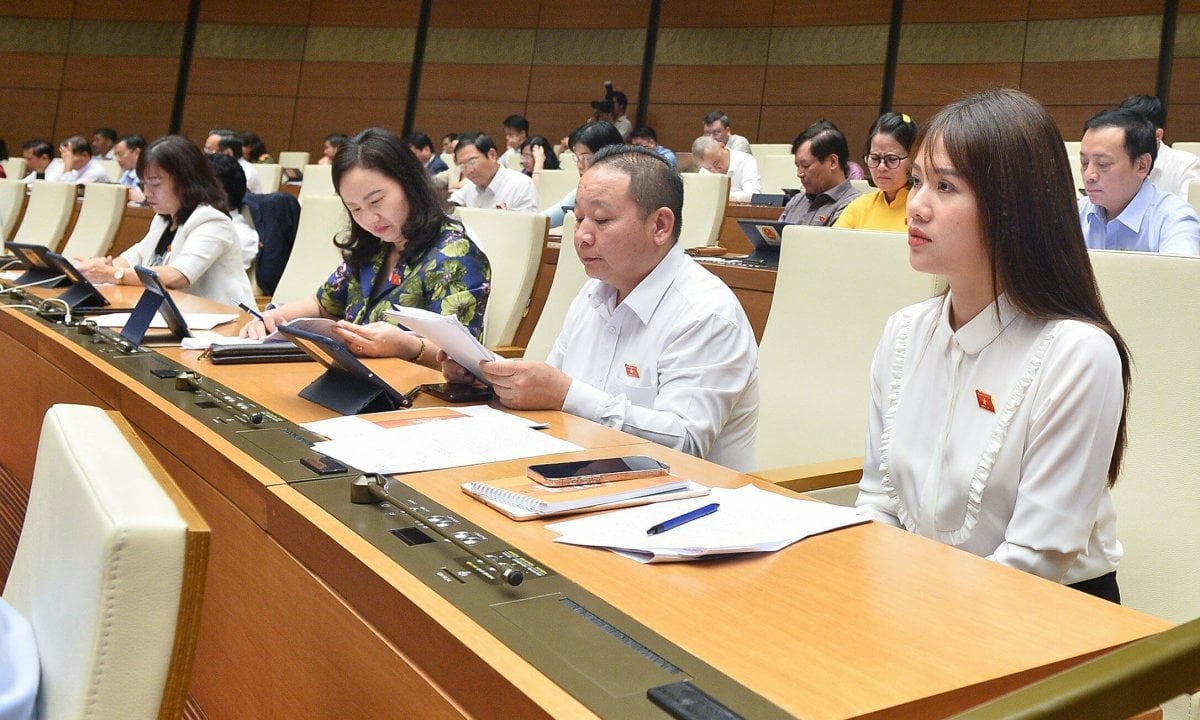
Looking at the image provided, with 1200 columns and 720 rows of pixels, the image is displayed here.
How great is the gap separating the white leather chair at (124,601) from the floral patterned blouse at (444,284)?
5.47 feet

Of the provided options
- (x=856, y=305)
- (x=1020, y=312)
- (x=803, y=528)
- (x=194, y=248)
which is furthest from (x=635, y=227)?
(x=194, y=248)

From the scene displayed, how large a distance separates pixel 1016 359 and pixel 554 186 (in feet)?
15.3

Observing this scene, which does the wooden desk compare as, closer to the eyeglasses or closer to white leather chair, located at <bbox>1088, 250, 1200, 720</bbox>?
white leather chair, located at <bbox>1088, 250, 1200, 720</bbox>

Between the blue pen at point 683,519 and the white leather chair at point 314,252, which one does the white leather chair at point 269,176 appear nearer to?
the white leather chair at point 314,252

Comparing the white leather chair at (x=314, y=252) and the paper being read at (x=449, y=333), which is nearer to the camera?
the paper being read at (x=449, y=333)

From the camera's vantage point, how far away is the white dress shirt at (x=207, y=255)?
11.0ft

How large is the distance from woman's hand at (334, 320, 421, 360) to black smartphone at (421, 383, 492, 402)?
8.9 inches

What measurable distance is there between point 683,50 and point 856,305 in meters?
7.47

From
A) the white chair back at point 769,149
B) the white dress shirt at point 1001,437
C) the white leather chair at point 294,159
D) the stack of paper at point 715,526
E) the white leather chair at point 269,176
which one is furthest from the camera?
the white leather chair at point 294,159

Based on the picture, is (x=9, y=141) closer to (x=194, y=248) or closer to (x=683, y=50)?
(x=683, y=50)

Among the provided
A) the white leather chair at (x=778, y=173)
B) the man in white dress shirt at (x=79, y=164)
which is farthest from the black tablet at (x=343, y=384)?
the man in white dress shirt at (x=79, y=164)

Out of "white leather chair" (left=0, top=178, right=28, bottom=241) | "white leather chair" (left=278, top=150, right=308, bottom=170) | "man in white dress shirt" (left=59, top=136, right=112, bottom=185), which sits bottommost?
"white leather chair" (left=0, top=178, right=28, bottom=241)

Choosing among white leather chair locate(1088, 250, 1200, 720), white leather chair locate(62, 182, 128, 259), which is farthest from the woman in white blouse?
white leather chair locate(62, 182, 128, 259)

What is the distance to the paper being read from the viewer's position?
1.62 metres
